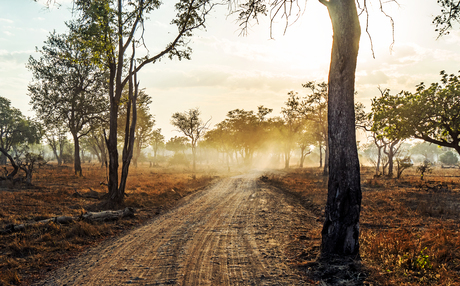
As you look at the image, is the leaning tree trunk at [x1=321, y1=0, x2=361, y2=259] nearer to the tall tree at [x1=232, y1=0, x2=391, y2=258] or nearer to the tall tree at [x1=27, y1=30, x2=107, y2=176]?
the tall tree at [x1=232, y1=0, x2=391, y2=258]

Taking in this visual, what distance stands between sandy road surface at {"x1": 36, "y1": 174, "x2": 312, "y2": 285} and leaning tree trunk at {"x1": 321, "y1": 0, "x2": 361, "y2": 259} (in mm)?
1421

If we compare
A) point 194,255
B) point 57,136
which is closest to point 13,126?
point 57,136

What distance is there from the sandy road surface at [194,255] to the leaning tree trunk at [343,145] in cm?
142

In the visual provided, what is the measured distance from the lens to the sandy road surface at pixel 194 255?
4.65 meters

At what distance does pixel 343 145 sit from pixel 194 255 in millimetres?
4415

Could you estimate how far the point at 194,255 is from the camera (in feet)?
18.9

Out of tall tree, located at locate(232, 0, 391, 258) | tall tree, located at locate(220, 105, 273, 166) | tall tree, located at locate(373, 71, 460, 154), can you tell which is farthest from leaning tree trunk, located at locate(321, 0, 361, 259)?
tall tree, located at locate(220, 105, 273, 166)

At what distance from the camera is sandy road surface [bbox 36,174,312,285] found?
183 inches

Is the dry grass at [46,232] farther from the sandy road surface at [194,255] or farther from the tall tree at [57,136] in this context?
the tall tree at [57,136]

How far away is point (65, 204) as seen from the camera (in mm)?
11312

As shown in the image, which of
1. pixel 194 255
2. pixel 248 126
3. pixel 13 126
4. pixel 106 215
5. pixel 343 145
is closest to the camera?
pixel 343 145

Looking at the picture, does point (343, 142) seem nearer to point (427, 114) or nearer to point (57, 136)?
point (427, 114)

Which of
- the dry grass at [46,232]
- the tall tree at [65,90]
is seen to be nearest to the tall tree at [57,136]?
the tall tree at [65,90]

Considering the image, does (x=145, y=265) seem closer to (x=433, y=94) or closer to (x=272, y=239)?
(x=272, y=239)
